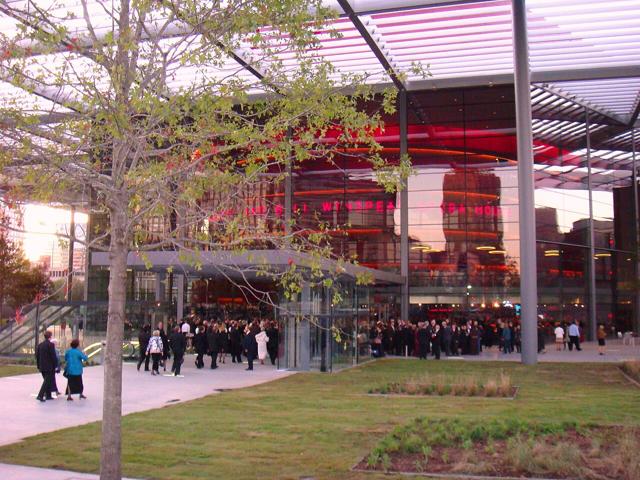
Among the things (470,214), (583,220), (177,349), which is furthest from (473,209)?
(177,349)

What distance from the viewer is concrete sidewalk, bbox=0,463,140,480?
8.64m

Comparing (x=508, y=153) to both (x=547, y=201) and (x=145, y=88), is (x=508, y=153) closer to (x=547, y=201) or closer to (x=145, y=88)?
(x=547, y=201)

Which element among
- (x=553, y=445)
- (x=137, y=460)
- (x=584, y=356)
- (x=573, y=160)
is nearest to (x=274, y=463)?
(x=137, y=460)

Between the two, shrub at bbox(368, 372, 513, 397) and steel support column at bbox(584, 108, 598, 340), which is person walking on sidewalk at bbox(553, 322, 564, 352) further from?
shrub at bbox(368, 372, 513, 397)

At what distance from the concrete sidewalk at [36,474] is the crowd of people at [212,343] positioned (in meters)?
12.5

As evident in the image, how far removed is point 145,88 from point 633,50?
27.6m

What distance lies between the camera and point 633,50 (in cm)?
3025

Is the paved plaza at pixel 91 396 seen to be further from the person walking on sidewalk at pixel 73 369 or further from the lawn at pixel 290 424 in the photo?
the lawn at pixel 290 424

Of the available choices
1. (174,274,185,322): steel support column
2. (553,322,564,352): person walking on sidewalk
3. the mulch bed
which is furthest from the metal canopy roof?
the mulch bed

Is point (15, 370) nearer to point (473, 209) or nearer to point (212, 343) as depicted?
point (212, 343)

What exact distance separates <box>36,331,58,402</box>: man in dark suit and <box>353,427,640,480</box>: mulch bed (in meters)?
9.19

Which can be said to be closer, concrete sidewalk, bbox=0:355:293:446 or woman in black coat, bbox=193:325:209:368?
concrete sidewalk, bbox=0:355:293:446

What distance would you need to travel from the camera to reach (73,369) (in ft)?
52.0

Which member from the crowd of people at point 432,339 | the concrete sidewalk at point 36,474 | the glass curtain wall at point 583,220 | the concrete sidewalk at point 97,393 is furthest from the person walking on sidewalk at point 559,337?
the concrete sidewalk at point 36,474
